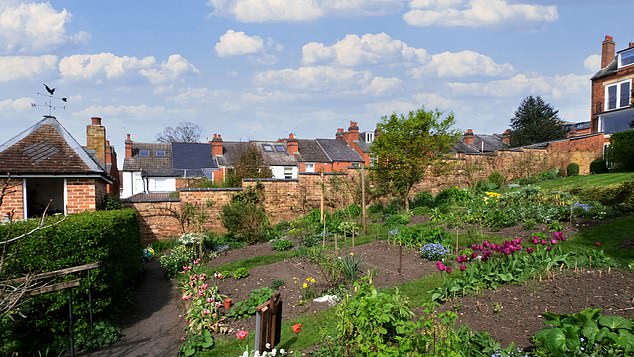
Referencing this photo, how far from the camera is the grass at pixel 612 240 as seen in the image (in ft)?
21.1

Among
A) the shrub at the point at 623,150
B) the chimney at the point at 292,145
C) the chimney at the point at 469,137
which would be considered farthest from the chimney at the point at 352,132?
the shrub at the point at 623,150

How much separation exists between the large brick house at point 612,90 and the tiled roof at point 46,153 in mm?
31597

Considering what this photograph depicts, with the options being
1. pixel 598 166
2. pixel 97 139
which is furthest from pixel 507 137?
pixel 97 139

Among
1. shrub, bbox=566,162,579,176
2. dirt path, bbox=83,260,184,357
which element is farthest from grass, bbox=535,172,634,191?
dirt path, bbox=83,260,184,357

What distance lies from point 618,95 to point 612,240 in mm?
26049

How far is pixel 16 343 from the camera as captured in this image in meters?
5.45

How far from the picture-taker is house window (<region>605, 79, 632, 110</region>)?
26.4 m

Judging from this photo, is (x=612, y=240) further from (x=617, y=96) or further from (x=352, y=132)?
(x=352, y=132)

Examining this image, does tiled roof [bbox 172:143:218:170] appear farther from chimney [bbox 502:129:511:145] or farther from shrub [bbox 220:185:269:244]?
chimney [bbox 502:129:511:145]

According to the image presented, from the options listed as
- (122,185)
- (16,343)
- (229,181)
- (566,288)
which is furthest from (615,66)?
(122,185)

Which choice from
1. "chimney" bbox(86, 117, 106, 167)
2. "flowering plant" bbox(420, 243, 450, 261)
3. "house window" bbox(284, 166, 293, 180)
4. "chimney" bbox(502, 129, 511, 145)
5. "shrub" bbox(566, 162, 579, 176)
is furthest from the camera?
"chimney" bbox(502, 129, 511, 145)

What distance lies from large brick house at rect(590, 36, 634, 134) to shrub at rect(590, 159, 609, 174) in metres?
10.0

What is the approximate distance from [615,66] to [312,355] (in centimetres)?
3389

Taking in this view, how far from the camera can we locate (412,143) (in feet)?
46.6
